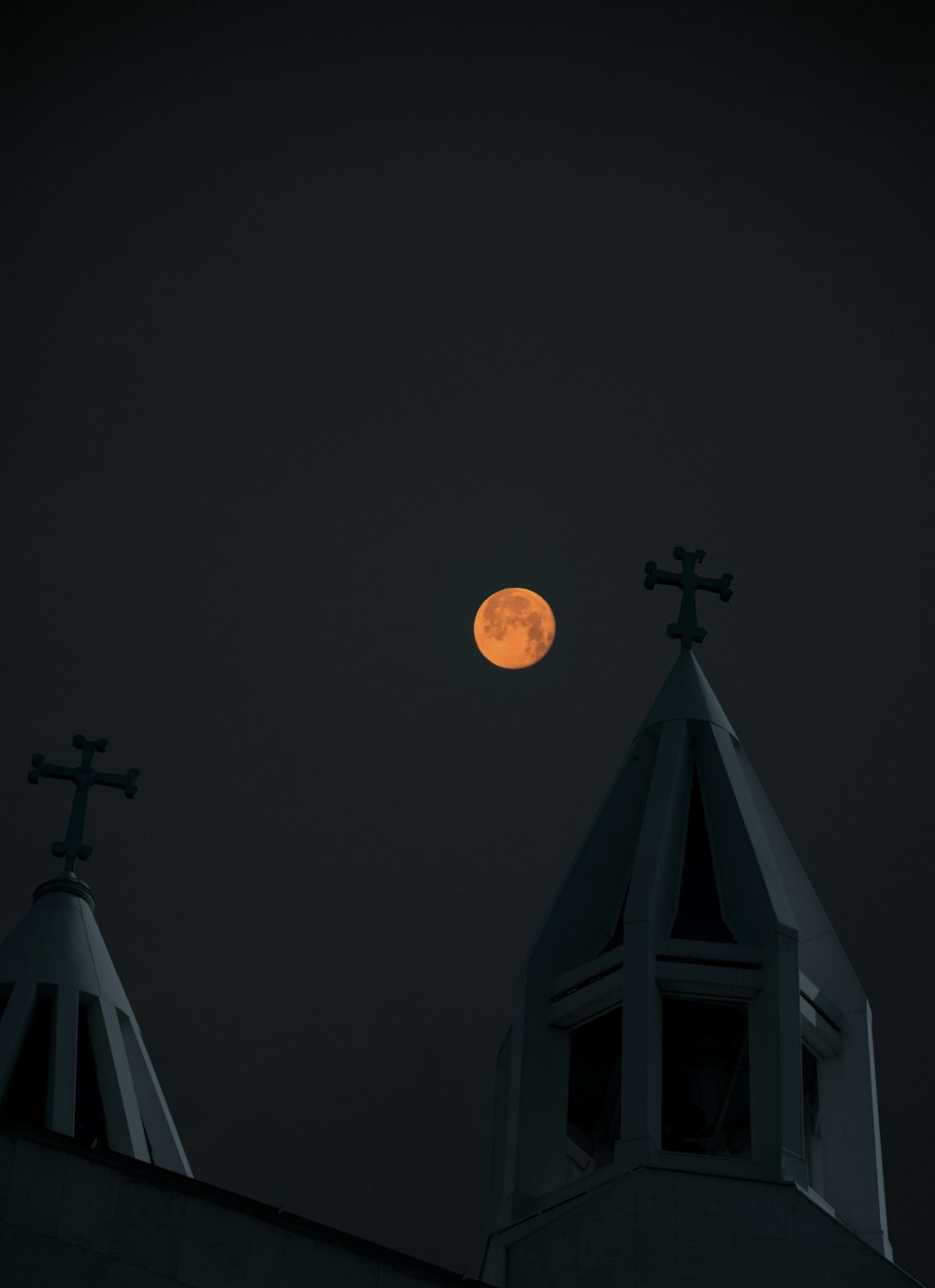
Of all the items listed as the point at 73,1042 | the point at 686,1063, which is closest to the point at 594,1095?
the point at 686,1063

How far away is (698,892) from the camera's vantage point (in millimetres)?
27250

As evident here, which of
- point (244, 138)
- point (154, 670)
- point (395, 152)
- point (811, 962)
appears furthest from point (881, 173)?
point (811, 962)

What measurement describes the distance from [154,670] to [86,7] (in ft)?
110

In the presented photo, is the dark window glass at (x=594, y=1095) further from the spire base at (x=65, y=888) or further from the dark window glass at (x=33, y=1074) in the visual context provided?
the spire base at (x=65, y=888)

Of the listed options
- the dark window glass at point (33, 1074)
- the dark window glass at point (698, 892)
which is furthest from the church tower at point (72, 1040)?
the dark window glass at point (698, 892)

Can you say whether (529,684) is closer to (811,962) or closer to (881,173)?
(881,173)

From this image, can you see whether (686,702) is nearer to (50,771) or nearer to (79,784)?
(79,784)

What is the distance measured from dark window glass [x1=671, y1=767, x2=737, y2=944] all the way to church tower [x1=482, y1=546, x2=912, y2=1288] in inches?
1.0

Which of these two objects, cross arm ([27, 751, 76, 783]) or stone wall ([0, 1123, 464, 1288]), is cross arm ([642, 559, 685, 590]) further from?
stone wall ([0, 1123, 464, 1288])

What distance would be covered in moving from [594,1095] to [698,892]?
2675 mm

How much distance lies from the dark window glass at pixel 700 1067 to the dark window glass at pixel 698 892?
32.9 inches

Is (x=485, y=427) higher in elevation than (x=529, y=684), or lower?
higher

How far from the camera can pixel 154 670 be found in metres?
58.0

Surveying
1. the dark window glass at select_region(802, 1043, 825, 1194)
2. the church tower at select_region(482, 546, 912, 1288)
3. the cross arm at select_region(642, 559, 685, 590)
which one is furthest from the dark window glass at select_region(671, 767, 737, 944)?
the cross arm at select_region(642, 559, 685, 590)
